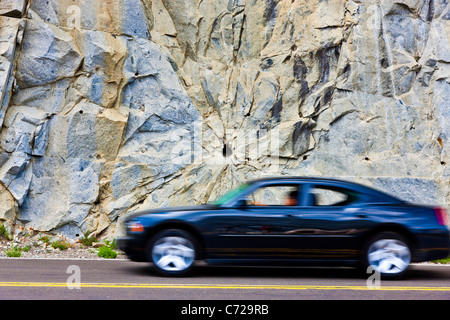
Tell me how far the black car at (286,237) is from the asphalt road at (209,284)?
0.28 m

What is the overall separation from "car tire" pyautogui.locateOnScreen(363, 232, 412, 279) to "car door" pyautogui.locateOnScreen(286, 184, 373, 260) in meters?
0.20

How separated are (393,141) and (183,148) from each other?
245 inches

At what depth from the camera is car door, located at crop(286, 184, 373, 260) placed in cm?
683

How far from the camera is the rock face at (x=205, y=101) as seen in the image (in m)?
13.1

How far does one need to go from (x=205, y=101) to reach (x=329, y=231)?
28.5ft

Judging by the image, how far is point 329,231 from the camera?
22.6 ft

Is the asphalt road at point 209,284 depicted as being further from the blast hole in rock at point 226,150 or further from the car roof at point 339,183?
the blast hole in rock at point 226,150

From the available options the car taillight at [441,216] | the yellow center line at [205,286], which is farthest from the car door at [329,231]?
the car taillight at [441,216]

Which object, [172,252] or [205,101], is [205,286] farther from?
[205,101]

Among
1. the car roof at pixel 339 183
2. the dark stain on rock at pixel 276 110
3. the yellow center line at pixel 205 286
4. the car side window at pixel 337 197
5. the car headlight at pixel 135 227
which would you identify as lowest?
the yellow center line at pixel 205 286

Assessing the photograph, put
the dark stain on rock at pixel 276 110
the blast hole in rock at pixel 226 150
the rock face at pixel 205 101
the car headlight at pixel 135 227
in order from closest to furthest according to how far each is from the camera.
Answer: the car headlight at pixel 135 227, the rock face at pixel 205 101, the blast hole in rock at pixel 226 150, the dark stain on rock at pixel 276 110

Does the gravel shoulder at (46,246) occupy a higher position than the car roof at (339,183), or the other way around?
the car roof at (339,183)

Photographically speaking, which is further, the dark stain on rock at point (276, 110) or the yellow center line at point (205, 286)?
the dark stain on rock at point (276, 110)

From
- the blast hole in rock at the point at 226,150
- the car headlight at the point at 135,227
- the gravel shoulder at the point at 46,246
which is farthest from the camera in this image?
the blast hole in rock at the point at 226,150
